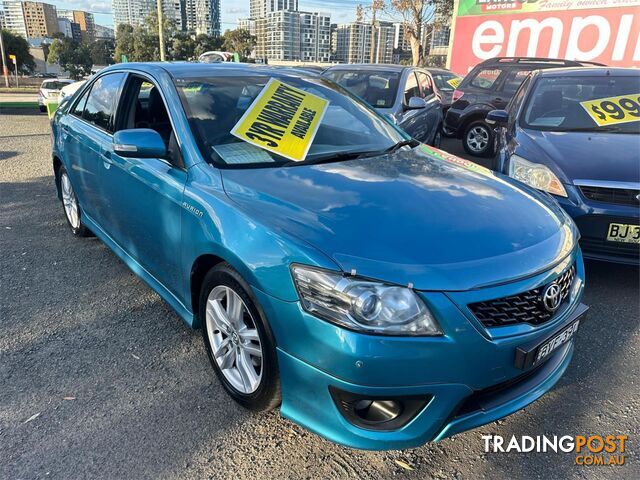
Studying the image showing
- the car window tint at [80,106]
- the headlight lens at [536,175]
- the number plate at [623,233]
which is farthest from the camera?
the car window tint at [80,106]

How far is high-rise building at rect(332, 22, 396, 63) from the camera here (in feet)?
167

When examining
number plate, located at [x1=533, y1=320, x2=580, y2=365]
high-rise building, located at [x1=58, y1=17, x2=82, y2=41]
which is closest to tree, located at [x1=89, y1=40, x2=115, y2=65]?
high-rise building, located at [x1=58, y1=17, x2=82, y2=41]

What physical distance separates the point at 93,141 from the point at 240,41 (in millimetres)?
60165

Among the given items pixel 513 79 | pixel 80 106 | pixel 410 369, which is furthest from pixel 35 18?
pixel 410 369

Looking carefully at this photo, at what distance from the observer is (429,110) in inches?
306

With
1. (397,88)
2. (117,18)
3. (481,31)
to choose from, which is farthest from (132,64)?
(117,18)

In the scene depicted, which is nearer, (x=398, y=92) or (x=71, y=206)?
(x=71, y=206)

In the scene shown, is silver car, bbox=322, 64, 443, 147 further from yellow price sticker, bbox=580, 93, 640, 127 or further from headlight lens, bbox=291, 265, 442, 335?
headlight lens, bbox=291, 265, 442, 335

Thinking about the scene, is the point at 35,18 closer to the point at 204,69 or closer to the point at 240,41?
the point at 240,41

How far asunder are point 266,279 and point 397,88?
591cm

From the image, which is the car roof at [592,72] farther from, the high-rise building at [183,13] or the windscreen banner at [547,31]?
the high-rise building at [183,13]

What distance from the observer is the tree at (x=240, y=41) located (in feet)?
192

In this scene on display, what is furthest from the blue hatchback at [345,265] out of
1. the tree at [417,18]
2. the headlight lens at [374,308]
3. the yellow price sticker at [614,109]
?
the tree at [417,18]

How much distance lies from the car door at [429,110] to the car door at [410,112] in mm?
170
